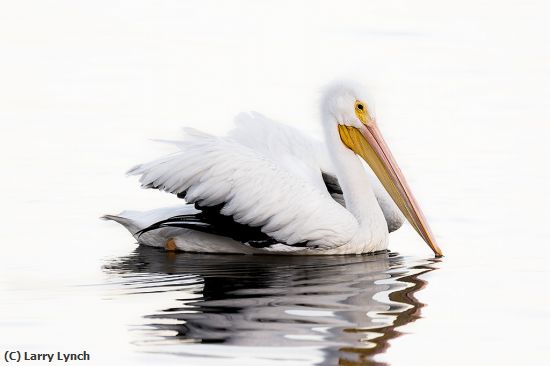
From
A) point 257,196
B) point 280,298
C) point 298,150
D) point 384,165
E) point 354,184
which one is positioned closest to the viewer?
point 280,298

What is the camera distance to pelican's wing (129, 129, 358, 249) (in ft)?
28.4

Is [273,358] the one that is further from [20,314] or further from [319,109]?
[319,109]

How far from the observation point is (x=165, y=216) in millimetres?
9148

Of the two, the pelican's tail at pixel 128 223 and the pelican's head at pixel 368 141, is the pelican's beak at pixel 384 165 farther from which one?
the pelican's tail at pixel 128 223

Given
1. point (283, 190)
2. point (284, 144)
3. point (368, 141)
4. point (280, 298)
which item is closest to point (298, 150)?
point (284, 144)

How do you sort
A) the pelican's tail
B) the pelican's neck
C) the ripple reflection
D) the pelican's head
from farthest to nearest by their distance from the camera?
the pelican's tail → the pelican's head → the pelican's neck → the ripple reflection

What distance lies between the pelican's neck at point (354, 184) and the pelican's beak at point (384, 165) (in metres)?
0.06

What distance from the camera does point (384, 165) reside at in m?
9.27

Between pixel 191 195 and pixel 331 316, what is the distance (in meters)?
1.88

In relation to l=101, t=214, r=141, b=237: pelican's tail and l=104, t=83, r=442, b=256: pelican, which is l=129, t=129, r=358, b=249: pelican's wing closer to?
l=104, t=83, r=442, b=256: pelican

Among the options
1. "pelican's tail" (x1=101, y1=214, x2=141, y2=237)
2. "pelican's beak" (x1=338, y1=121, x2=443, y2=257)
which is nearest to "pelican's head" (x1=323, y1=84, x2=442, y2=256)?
"pelican's beak" (x1=338, y1=121, x2=443, y2=257)

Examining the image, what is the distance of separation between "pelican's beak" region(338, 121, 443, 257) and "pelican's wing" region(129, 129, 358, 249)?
1.97 ft

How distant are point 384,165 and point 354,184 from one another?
28 centimetres

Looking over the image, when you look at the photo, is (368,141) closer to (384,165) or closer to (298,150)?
(384,165)
